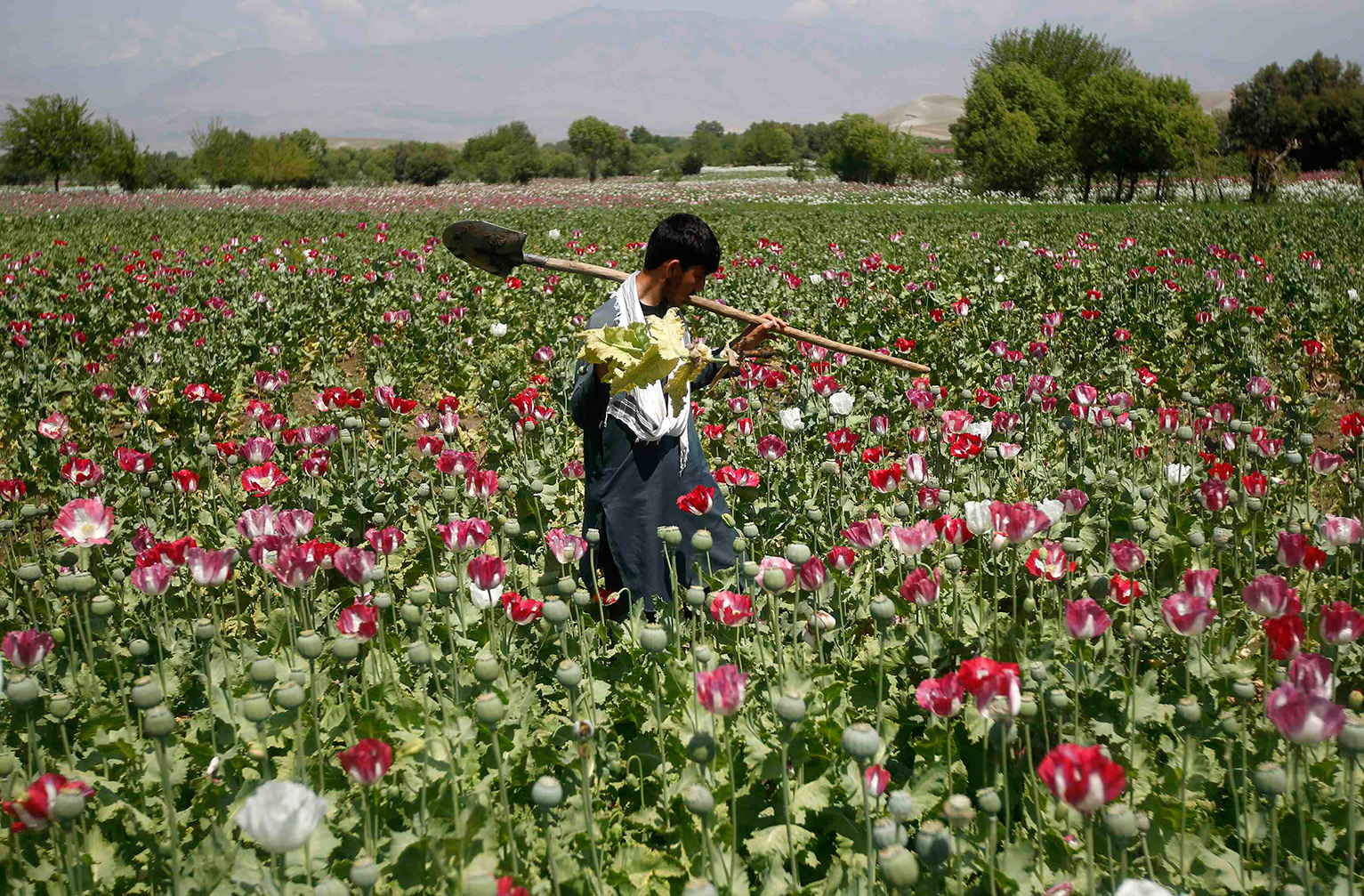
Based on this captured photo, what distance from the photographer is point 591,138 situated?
345 feet

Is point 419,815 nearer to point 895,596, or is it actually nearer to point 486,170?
point 895,596

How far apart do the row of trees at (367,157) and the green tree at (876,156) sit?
87mm

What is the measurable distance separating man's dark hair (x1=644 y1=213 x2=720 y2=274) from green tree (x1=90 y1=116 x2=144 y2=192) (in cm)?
6893

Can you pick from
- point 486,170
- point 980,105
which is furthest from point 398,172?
point 980,105

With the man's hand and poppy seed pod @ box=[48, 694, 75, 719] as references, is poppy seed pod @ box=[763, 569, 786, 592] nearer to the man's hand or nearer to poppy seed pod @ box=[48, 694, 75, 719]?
the man's hand

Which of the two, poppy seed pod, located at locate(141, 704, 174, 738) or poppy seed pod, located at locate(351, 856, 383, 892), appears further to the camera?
poppy seed pod, located at locate(141, 704, 174, 738)

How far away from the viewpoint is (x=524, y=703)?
2.45 metres

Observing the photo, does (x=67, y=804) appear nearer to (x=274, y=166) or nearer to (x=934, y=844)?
(x=934, y=844)

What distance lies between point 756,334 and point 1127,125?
40117 millimetres

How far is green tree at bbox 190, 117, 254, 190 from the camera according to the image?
74.8 metres

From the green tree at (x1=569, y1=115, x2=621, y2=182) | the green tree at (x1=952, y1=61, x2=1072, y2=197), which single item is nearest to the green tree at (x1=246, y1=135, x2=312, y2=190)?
the green tree at (x1=569, y1=115, x2=621, y2=182)

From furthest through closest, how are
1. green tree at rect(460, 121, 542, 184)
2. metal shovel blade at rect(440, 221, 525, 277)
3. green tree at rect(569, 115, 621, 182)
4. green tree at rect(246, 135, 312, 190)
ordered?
1. green tree at rect(569, 115, 621, 182)
2. green tree at rect(460, 121, 542, 184)
3. green tree at rect(246, 135, 312, 190)
4. metal shovel blade at rect(440, 221, 525, 277)

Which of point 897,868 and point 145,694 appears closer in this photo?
point 897,868

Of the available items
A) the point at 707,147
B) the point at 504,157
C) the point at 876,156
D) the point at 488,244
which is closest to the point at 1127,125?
the point at 876,156
